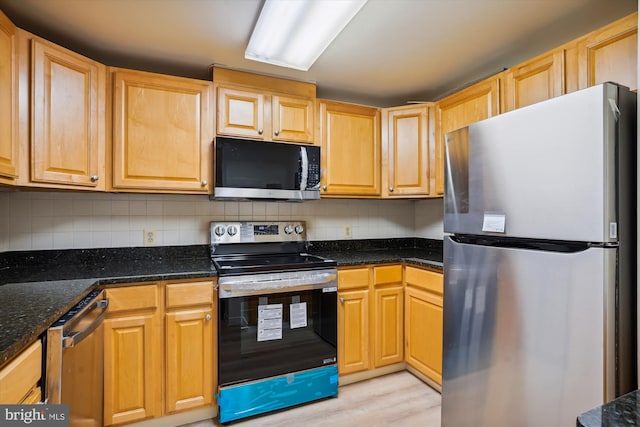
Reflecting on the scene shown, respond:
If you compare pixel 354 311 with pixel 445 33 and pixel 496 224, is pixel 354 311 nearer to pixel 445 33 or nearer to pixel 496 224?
pixel 496 224

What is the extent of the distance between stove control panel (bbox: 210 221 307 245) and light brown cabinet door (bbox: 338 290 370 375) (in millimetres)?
647

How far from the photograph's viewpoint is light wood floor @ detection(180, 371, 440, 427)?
6.25ft

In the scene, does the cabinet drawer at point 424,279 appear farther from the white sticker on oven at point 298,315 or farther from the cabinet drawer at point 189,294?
the cabinet drawer at point 189,294

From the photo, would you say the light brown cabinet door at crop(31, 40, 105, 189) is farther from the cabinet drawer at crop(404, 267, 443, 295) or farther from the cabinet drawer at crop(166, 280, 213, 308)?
the cabinet drawer at crop(404, 267, 443, 295)

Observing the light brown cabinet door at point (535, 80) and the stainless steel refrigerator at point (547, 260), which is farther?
the light brown cabinet door at point (535, 80)

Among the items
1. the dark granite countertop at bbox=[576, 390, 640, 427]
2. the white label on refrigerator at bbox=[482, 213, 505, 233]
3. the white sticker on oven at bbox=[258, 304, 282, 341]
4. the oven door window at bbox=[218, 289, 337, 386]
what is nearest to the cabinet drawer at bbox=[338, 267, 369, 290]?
the oven door window at bbox=[218, 289, 337, 386]

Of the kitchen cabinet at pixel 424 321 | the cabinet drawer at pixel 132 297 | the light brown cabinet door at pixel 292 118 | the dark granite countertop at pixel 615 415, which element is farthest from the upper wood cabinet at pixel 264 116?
the dark granite countertop at pixel 615 415

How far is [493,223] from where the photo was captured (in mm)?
1356

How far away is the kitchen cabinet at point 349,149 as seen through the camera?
8.14ft

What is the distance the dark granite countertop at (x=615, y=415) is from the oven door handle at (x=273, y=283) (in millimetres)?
1630

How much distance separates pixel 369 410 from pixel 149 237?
73.0 inches

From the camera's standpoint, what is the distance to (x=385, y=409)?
2.04 m

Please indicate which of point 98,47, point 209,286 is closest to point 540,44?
point 209,286

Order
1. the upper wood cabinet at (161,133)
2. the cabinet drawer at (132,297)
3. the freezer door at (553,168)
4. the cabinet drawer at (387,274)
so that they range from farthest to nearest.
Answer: the cabinet drawer at (387,274) < the upper wood cabinet at (161,133) < the cabinet drawer at (132,297) < the freezer door at (553,168)
